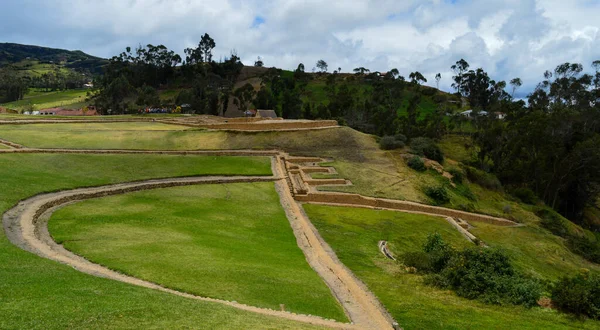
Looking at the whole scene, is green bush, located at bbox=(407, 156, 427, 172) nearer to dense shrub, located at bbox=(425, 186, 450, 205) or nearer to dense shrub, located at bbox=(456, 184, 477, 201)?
dense shrub, located at bbox=(456, 184, 477, 201)

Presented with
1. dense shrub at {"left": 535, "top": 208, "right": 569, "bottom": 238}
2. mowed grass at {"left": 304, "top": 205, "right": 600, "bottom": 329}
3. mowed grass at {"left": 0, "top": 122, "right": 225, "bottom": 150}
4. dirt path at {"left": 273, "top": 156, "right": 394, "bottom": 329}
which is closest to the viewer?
mowed grass at {"left": 304, "top": 205, "right": 600, "bottom": 329}

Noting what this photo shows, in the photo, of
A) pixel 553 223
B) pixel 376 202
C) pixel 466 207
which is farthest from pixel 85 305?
pixel 553 223

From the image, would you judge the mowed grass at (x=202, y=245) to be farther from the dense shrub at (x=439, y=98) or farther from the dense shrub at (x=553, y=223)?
the dense shrub at (x=439, y=98)

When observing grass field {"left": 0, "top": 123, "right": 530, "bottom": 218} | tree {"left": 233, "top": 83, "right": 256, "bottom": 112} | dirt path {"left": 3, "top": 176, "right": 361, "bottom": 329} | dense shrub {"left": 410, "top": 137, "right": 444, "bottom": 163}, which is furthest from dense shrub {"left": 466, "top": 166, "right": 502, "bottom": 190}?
tree {"left": 233, "top": 83, "right": 256, "bottom": 112}

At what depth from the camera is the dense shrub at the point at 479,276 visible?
14.5 meters

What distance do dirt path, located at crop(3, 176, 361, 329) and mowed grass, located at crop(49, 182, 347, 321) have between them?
0.35m

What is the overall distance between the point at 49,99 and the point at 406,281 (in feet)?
393

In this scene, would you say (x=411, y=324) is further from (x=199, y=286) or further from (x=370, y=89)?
(x=370, y=89)

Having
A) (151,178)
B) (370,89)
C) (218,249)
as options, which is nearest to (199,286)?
(218,249)

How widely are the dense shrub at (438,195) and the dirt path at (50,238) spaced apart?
64.0ft

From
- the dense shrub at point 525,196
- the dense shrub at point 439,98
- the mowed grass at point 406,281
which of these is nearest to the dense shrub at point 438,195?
the mowed grass at point 406,281

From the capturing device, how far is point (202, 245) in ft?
55.7

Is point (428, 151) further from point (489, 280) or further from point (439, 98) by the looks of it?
point (439, 98)

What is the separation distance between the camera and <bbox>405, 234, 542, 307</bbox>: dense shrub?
1450 cm
